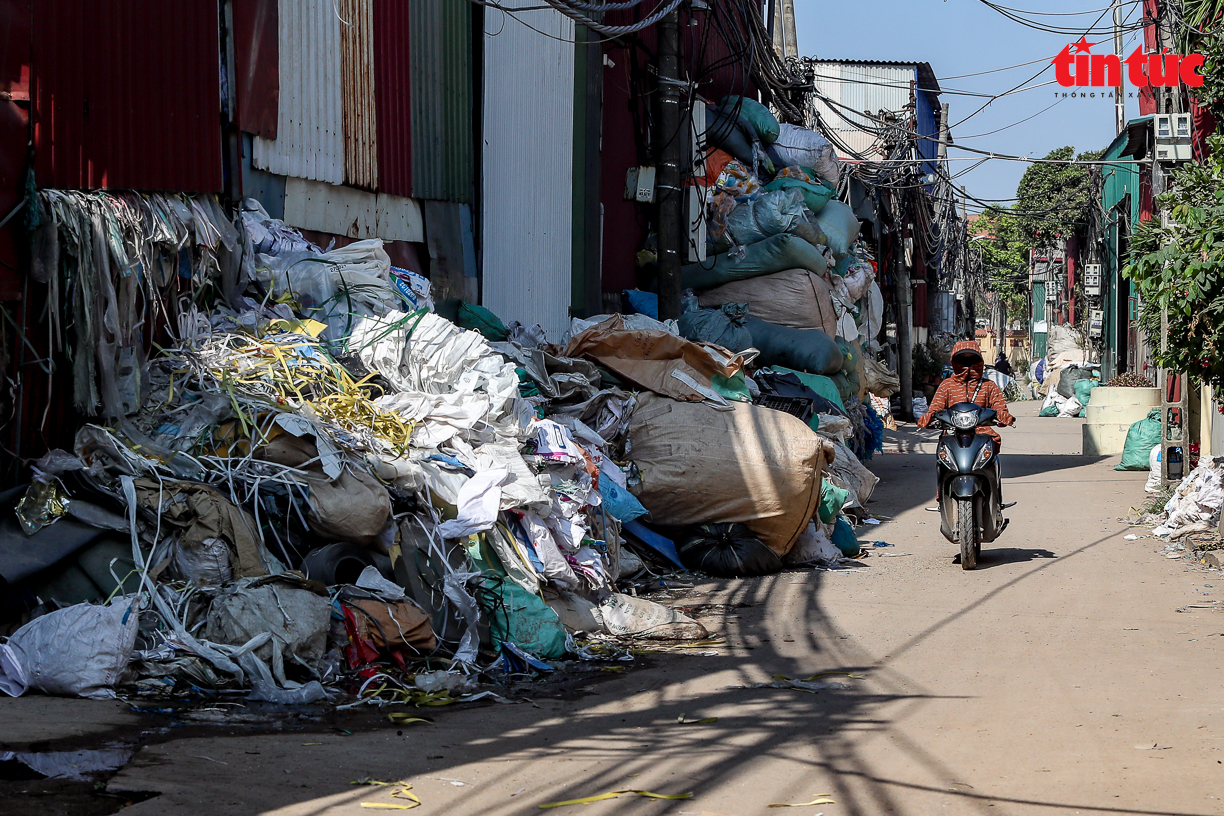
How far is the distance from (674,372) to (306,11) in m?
3.84

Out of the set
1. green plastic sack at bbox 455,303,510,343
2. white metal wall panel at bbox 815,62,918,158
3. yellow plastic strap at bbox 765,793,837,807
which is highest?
white metal wall panel at bbox 815,62,918,158

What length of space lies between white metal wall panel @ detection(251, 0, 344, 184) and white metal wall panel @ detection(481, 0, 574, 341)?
7.26 feet

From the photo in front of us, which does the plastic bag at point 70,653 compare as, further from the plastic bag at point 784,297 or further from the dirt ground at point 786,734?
the plastic bag at point 784,297

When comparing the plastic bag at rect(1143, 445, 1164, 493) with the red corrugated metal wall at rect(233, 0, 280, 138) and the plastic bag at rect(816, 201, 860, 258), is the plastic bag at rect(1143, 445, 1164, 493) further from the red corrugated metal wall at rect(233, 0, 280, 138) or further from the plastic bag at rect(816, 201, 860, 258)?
the red corrugated metal wall at rect(233, 0, 280, 138)

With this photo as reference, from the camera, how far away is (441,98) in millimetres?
9594

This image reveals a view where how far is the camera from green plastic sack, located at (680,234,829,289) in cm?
1346

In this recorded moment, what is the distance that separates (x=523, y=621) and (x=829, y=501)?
13.8ft

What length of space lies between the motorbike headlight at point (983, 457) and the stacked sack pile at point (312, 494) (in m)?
1.37

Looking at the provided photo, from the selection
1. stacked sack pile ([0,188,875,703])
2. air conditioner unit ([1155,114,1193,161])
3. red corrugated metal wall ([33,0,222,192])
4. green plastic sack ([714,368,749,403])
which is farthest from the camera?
air conditioner unit ([1155,114,1193,161])

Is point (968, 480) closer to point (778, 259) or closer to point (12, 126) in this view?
point (778, 259)

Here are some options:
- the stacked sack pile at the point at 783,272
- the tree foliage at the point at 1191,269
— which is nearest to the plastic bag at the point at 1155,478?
the stacked sack pile at the point at 783,272

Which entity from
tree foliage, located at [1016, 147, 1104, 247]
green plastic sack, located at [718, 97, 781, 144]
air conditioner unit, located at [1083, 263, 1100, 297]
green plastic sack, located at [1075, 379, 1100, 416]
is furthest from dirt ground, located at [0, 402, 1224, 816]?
tree foliage, located at [1016, 147, 1104, 247]

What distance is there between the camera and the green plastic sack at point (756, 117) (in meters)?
15.1

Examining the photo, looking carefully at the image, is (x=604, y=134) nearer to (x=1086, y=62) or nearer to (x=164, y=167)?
(x=164, y=167)
